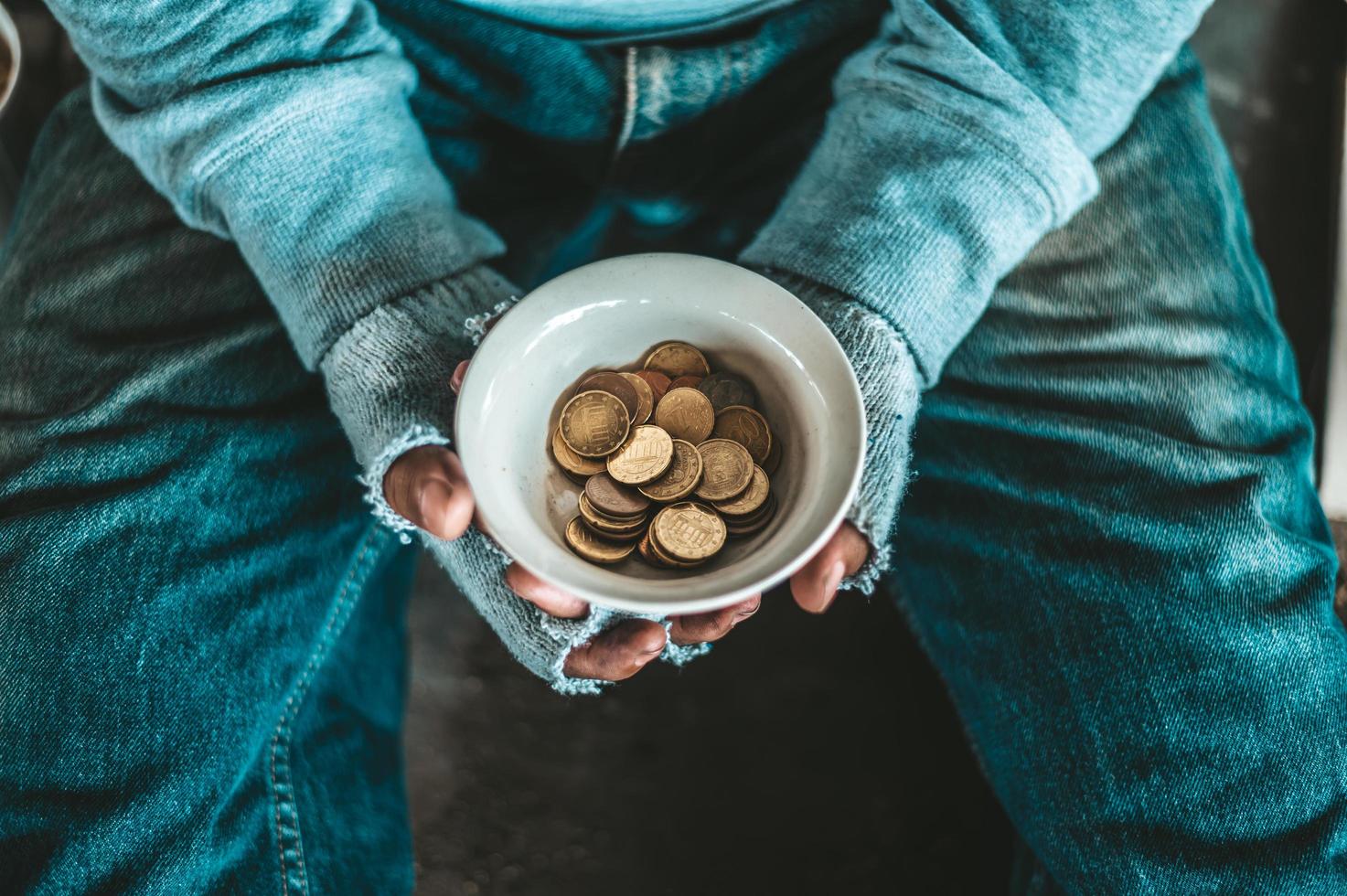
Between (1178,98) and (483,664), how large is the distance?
1.19 metres

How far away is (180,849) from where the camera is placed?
0.81 metres

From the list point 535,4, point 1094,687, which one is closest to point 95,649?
point 535,4

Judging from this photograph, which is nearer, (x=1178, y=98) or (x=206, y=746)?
(x=206, y=746)

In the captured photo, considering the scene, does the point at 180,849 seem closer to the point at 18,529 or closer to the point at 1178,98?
the point at 18,529

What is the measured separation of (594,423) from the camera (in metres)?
0.78

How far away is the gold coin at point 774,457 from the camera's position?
760 mm

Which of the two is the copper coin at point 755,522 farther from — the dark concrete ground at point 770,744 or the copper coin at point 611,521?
the dark concrete ground at point 770,744

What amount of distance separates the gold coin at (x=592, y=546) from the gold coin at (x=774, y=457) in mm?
128

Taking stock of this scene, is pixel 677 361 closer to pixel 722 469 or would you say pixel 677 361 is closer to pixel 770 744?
pixel 722 469

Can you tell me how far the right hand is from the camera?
0.71m

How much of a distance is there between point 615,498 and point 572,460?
0.16 ft

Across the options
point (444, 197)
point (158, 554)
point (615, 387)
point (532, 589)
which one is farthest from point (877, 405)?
point (158, 554)

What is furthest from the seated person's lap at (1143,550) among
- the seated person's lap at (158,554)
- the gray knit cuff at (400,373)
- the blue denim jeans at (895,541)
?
the seated person's lap at (158,554)

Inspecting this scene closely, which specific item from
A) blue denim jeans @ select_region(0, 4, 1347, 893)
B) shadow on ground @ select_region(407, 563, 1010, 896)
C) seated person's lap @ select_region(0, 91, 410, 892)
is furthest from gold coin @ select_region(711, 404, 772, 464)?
shadow on ground @ select_region(407, 563, 1010, 896)
